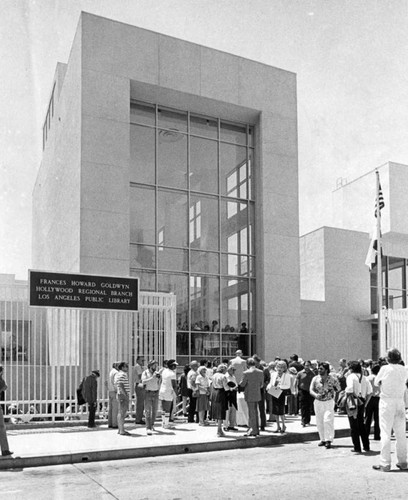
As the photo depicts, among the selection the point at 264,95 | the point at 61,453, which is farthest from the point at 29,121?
the point at 264,95

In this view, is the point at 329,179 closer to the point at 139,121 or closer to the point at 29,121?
the point at 139,121

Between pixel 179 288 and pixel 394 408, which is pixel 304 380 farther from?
pixel 179 288

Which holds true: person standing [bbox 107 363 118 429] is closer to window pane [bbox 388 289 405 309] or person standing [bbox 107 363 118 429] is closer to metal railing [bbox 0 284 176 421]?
metal railing [bbox 0 284 176 421]

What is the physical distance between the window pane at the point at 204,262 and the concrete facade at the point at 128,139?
1.78m

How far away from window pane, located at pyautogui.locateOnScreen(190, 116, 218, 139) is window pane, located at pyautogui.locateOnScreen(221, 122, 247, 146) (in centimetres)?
40

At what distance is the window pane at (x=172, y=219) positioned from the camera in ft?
78.0

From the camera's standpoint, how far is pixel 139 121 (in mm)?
24109

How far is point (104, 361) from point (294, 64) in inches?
604

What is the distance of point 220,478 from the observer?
374 inches

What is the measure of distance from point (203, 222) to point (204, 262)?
1503 mm

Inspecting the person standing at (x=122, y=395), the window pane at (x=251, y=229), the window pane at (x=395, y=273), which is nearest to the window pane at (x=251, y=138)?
the window pane at (x=251, y=229)

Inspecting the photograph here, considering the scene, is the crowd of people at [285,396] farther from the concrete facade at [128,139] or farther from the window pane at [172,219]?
the window pane at [172,219]

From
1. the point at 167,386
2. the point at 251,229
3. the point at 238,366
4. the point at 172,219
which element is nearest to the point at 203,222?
the point at 172,219

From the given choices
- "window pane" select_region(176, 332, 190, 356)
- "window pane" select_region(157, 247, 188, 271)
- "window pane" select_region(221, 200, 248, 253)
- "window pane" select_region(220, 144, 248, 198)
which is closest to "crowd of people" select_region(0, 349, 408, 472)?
"window pane" select_region(176, 332, 190, 356)
